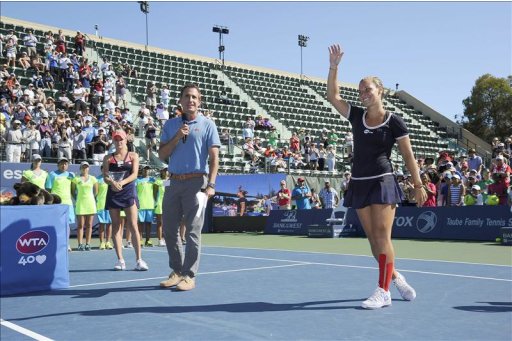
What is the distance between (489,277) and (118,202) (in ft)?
15.7

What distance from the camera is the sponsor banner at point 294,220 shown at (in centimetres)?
1719

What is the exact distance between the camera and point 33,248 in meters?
6.02

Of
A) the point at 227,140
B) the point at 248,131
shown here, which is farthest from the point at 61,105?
the point at 248,131

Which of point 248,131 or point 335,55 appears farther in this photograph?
point 248,131

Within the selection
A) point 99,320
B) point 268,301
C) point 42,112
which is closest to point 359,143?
point 268,301

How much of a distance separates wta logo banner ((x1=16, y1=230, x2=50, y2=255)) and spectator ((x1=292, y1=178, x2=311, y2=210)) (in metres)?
13.1

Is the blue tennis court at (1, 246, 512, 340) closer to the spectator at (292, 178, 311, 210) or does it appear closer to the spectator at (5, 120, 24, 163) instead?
the spectator at (5, 120, 24, 163)

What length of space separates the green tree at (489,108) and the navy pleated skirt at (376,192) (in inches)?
1853

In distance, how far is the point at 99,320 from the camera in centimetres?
452

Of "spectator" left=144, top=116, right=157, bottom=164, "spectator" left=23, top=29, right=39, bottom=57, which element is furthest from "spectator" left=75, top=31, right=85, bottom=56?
"spectator" left=144, top=116, right=157, bottom=164

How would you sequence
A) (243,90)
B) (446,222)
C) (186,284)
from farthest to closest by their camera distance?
1. (243,90)
2. (446,222)
3. (186,284)

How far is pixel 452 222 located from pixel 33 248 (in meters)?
11.2

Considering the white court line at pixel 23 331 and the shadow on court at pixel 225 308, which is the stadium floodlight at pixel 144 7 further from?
the white court line at pixel 23 331

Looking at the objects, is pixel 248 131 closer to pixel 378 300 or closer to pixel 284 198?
pixel 284 198
